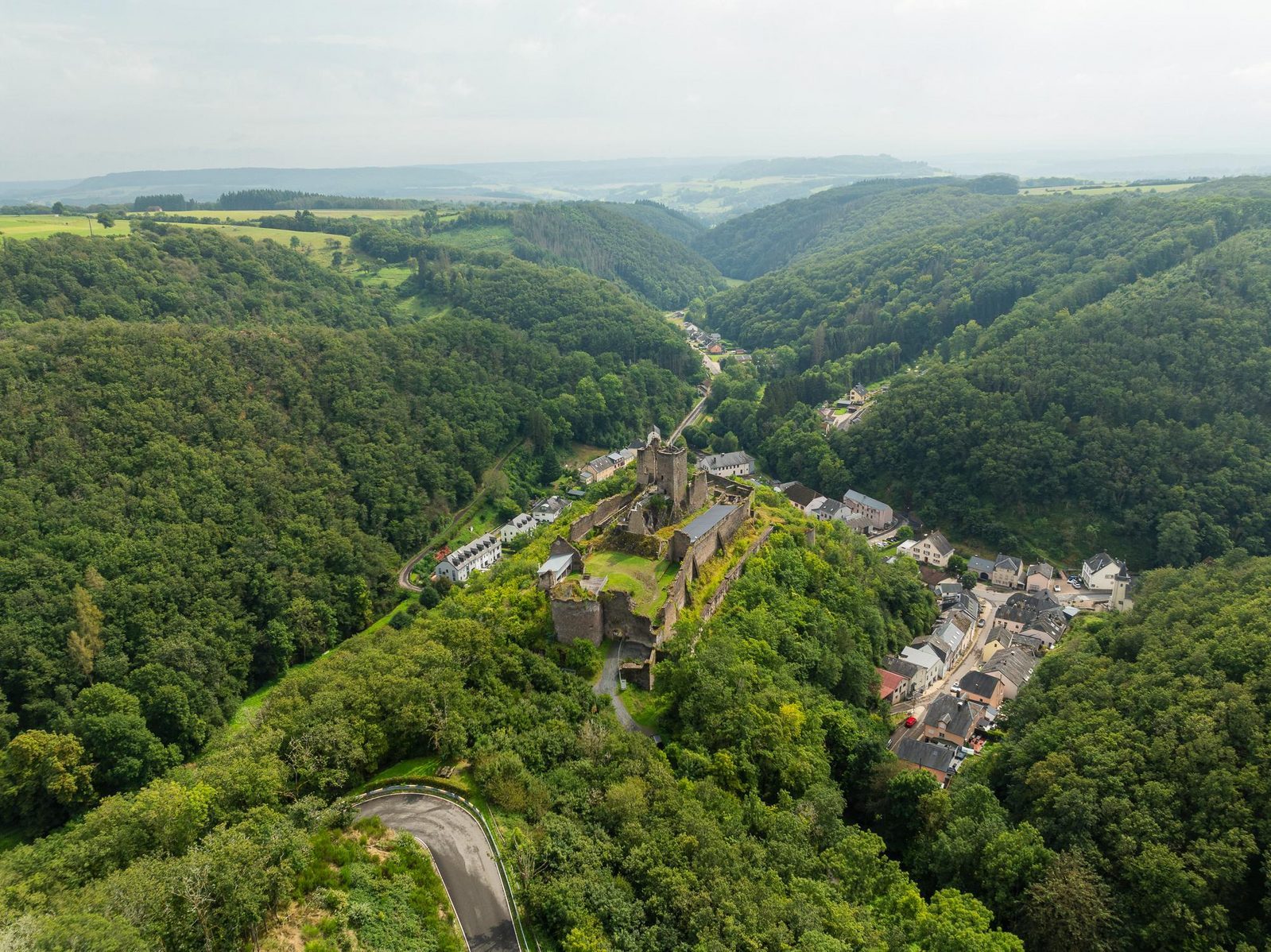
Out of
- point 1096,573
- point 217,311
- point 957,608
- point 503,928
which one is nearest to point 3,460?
point 217,311

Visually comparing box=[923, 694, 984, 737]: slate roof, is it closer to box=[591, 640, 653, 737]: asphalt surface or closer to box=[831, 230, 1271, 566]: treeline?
box=[591, 640, 653, 737]: asphalt surface

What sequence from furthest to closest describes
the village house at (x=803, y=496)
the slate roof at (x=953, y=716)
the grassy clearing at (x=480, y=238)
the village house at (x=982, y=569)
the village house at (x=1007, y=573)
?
the grassy clearing at (x=480, y=238) < the village house at (x=803, y=496) < the village house at (x=982, y=569) < the village house at (x=1007, y=573) < the slate roof at (x=953, y=716)

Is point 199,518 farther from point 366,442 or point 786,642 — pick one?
point 786,642

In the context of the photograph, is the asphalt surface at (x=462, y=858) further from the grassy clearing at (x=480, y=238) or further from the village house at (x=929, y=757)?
the grassy clearing at (x=480, y=238)

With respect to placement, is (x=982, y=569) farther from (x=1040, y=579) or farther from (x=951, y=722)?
(x=951, y=722)

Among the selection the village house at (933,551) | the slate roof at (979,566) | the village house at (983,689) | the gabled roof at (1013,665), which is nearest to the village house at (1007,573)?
the slate roof at (979,566)
